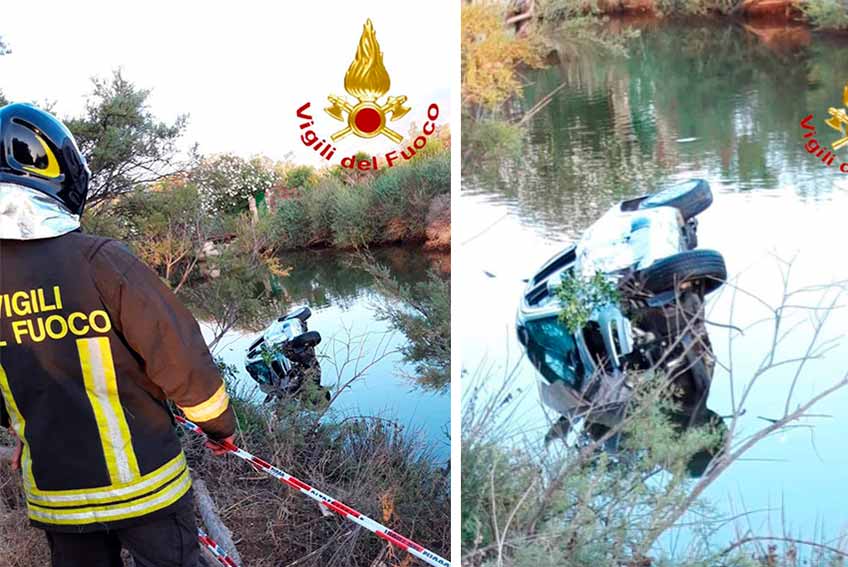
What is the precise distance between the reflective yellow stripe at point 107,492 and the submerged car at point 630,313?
1036 mm

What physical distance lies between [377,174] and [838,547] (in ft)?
5.47

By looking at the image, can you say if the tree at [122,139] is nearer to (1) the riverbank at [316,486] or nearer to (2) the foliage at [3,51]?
(2) the foliage at [3,51]

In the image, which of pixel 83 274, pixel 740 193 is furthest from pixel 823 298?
pixel 83 274

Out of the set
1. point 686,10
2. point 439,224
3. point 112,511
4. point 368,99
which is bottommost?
point 112,511

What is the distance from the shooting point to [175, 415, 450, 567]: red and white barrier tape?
2.61m

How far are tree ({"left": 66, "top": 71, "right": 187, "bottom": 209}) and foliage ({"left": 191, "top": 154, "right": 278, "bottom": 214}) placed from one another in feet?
0.28

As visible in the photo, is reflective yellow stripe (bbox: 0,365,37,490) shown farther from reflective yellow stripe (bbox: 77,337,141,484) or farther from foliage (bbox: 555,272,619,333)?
foliage (bbox: 555,272,619,333)

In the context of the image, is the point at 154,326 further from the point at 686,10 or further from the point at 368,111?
the point at 686,10

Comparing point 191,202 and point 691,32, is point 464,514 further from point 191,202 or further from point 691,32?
point 691,32

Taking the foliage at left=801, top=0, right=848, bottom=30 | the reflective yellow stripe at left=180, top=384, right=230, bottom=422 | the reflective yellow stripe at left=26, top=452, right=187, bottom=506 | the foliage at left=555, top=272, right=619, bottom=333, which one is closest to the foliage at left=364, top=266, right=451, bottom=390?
the foliage at left=555, top=272, right=619, bottom=333

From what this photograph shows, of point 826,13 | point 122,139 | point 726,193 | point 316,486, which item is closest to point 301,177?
point 122,139

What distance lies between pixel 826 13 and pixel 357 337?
1.59 m

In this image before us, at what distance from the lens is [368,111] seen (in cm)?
246

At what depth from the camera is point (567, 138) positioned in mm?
2498
